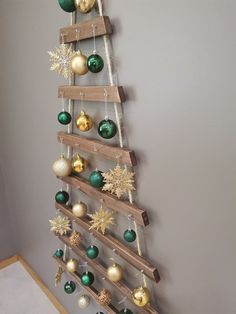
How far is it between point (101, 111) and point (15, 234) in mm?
1292

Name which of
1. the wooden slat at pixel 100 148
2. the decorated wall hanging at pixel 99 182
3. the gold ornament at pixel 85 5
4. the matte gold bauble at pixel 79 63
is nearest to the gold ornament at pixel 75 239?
the decorated wall hanging at pixel 99 182

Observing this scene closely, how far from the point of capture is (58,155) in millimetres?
1038

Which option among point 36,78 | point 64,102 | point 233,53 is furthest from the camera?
point 36,78

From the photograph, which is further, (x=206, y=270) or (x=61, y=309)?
(x=61, y=309)

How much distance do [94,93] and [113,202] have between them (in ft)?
0.97

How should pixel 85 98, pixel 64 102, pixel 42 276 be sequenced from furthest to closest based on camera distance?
pixel 42 276 → pixel 64 102 → pixel 85 98

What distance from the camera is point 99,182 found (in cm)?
76

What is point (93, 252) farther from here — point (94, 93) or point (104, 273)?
point (94, 93)

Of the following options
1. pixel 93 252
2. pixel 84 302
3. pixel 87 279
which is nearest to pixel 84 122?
pixel 93 252

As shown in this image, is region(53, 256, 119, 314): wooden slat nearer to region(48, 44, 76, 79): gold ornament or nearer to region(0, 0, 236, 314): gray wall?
region(0, 0, 236, 314): gray wall

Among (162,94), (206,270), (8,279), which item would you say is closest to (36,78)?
(162,94)

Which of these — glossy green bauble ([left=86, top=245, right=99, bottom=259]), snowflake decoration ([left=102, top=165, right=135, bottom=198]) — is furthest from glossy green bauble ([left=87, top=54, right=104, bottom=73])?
glossy green bauble ([left=86, top=245, right=99, bottom=259])

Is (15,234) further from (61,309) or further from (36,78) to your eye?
(36,78)

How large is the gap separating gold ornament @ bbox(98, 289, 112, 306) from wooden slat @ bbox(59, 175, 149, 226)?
0.35 meters
